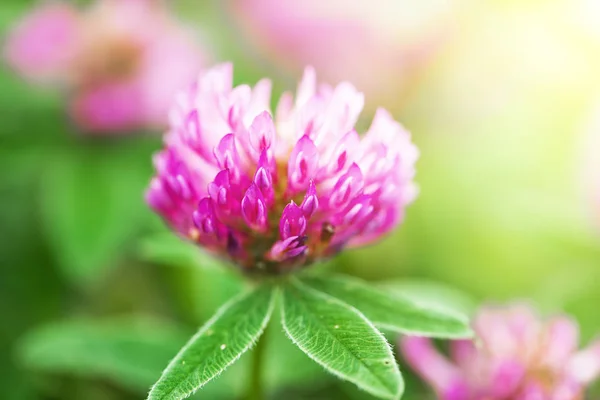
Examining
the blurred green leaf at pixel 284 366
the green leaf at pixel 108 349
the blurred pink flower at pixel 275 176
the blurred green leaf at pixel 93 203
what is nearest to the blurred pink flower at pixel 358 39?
the blurred green leaf at pixel 93 203

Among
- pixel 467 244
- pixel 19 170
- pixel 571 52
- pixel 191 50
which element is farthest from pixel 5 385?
pixel 571 52

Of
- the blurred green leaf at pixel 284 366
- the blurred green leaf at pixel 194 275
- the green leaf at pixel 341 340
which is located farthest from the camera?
the blurred green leaf at pixel 284 366

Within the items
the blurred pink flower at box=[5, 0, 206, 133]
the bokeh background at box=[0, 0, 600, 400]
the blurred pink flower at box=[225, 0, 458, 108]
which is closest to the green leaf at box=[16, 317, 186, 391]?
the bokeh background at box=[0, 0, 600, 400]

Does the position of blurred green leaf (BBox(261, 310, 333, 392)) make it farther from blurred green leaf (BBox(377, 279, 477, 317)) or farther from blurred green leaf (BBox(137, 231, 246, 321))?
blurred green leaf (BBox(377, 279, 477, 317))

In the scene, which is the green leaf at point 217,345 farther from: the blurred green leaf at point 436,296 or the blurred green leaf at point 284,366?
the blurred green leaf at point 436,296

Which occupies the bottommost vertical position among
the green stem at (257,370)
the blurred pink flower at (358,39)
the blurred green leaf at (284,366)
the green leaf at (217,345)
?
the blurred green leaf at (284,366)

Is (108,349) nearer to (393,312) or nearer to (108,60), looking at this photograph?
(393,312)
